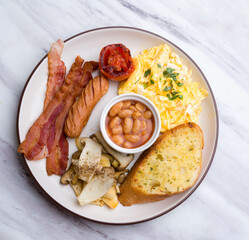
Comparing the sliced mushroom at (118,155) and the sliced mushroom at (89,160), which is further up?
the sliced mushroom at (118,155)

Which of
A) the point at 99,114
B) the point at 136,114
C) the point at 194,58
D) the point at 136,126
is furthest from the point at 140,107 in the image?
the point at 194,58

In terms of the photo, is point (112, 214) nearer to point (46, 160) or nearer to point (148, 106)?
point (46, 160)

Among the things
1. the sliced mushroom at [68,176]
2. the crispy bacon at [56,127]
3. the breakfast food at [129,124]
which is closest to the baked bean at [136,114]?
the breakfast food at [129,124]

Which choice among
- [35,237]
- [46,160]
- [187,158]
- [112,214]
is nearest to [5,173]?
[46,160]

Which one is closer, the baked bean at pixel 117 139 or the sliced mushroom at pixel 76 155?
the baked bean at pixel 117 139

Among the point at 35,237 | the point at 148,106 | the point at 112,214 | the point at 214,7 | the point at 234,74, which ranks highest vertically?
the point at 214,7

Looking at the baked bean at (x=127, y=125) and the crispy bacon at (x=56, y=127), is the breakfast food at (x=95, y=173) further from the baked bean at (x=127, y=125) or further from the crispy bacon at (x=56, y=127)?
the baked bean at (x=127, y=125)
